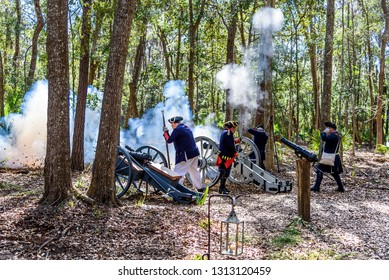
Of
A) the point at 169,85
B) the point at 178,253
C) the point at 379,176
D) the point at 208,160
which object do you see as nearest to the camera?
the point at 178,253

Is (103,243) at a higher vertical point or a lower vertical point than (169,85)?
lower

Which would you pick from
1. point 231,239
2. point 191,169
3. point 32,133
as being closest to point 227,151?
point 191,169

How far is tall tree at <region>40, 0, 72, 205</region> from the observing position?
6922 millimetres

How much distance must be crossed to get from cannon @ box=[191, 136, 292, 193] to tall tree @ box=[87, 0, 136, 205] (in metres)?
3.79

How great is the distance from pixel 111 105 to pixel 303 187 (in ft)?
10.4

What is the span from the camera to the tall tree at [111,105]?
723 centimetres

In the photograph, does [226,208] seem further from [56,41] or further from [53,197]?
[56,41]

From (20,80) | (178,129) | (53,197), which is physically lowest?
(53,197)

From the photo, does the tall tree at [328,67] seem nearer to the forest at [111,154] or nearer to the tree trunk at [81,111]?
the forest at [111,154]

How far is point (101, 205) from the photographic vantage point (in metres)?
7.16

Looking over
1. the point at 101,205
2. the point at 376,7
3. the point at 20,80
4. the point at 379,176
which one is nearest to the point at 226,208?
the point at 101,205

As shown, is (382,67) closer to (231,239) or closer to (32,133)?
(32,133)

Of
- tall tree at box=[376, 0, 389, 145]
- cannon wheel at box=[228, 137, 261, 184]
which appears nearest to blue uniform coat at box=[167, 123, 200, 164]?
cannon wheel at box=[228, 137, 261, 184]

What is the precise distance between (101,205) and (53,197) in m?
0.70
